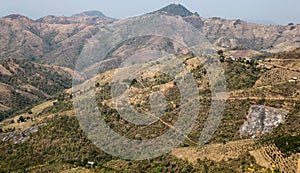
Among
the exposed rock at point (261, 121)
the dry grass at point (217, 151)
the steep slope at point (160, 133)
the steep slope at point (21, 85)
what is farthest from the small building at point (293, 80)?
the steep slope at point (21, 85)

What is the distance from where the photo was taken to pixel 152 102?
82.1 m

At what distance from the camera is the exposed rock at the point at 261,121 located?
2414 inches

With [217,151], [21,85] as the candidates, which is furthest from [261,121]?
[21,85]

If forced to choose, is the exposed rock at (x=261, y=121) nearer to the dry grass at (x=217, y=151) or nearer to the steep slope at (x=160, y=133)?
the steep slope at (x=160, y=133)

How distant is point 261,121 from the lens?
63281 mm

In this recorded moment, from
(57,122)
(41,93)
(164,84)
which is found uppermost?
(164,84)

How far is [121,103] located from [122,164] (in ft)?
88.1

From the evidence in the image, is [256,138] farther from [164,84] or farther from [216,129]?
[164,84]

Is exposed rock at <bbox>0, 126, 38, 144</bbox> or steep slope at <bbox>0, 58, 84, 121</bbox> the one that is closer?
exposed rock at <bbox>0, 126, 38, 144</bbox>

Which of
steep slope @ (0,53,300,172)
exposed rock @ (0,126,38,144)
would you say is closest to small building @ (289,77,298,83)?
steep slope @ (0,53,300,172)

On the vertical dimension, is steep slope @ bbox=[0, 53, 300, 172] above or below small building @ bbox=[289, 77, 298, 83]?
below

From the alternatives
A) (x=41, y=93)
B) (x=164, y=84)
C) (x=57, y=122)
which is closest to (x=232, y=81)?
(x=164, y=84)

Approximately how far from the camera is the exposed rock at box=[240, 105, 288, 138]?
201 feet

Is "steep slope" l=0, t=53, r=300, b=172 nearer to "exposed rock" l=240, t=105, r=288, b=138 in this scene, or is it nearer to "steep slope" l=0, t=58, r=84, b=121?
"exposed rock" l=240, t=105, r=288, b=138
